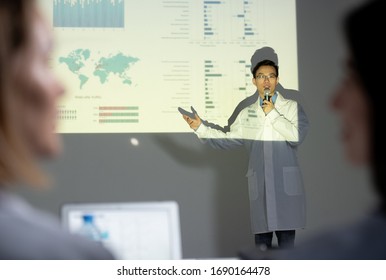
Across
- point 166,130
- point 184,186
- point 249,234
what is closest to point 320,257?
point 249,234

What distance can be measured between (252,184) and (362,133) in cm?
43

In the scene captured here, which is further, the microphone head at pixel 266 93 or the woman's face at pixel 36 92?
the microphone head at pixel 266 93

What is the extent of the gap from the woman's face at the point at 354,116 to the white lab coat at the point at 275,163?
181 millimetres

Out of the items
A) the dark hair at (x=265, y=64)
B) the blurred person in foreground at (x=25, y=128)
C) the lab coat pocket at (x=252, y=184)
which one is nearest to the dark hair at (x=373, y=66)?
the dark hair at (x=265, y=64)

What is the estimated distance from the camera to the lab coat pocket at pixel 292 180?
1.68m

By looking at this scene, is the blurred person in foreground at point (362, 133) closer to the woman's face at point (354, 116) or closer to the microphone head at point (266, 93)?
the woman's face at point (354, 116)

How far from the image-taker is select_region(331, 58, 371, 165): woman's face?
4.39ft

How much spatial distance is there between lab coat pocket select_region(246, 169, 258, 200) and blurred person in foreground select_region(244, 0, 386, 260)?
23cm

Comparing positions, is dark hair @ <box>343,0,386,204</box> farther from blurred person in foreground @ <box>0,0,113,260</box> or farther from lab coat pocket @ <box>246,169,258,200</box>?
blurred person in foreground @ <box>0,0,113,260</box>

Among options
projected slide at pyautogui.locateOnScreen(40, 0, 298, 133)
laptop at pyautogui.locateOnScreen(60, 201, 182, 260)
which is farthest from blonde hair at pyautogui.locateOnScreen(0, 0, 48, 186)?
projected slide at pyautogui.locateOnScreen(40, 0, 298, 133)

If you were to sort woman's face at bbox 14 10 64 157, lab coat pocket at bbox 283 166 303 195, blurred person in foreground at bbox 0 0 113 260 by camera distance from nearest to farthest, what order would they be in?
blurred person in foreground at bbox 0 0 113 260 → woman's face at bbox 14 10 64 157 → lab coat pocket at bbox 283 166 303 195

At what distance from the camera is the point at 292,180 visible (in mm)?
1689

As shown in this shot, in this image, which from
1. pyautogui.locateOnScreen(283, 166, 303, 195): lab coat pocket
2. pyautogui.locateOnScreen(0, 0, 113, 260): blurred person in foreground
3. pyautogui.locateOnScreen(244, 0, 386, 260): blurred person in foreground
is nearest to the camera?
pyautogui.locateOnScreen(0, 0, 113, 260): blurred person in foreground

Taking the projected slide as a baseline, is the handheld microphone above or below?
below
